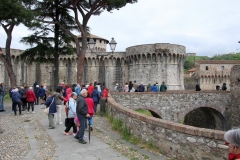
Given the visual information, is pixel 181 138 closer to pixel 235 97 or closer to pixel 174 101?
pixel 174 101

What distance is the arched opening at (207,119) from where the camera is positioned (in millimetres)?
21748

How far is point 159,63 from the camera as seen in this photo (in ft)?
107

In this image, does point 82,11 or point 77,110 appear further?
point 82,11

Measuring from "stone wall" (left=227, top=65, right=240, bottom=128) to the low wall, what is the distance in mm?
14799

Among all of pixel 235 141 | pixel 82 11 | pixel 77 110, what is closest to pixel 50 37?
pixel 82 11

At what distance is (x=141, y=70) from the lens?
33344 millimetres

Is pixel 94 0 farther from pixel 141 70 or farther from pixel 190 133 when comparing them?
pixel 190 133

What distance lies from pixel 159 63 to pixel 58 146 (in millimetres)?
27346

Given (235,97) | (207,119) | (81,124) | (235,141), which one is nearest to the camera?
(235,141)

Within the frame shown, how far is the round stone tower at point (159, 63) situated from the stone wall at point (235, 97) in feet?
41.5

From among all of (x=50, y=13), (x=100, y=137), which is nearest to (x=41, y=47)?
(x=50, y=13)

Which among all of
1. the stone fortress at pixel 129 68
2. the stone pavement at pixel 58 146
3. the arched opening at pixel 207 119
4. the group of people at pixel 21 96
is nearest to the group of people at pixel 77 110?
the stone pavement at pixel 58 146

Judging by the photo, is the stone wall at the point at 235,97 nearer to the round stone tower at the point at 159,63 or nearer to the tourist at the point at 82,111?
the round stone tower at the point at 159,63

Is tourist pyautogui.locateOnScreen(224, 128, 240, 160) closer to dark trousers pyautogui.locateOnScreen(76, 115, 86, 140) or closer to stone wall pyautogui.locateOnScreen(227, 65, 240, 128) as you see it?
dark trousers pyautogui.locateOnScreen(76, 115, 86, 140)
